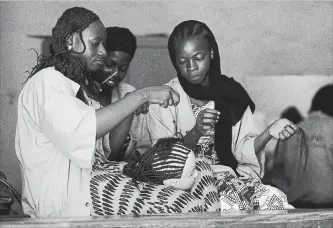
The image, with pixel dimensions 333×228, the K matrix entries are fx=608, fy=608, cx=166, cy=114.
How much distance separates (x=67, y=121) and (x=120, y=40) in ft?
4.65

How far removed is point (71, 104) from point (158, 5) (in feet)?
5.08

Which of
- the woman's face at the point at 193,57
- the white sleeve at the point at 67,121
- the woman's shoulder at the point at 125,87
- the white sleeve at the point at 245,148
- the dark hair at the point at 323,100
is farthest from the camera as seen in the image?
the dark hair at the point at 323,100

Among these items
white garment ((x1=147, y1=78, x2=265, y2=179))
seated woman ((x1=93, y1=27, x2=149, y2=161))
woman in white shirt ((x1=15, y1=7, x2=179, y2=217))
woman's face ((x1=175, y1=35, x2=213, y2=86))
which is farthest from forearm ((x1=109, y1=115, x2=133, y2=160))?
woman in white shirt ((x1=15, y1=7, x2=179, y2=217))

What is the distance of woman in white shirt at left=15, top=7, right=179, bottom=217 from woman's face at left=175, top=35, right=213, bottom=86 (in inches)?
35.0

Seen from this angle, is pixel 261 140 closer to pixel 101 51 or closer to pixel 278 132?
pixel 278 132

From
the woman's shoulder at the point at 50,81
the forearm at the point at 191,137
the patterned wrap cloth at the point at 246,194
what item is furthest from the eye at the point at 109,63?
the woman's shoulder at the point at 50,81

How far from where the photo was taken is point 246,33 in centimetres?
385

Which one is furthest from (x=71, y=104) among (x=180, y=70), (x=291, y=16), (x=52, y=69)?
(x=291, y=16)

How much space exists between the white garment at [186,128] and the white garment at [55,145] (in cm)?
100

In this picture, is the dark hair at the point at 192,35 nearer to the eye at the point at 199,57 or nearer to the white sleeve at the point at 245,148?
the eye at the point at 199,57

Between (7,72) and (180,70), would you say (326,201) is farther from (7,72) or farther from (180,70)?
(7,72)

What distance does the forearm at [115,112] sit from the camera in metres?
2.43

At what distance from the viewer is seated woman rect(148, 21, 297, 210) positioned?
3357mm

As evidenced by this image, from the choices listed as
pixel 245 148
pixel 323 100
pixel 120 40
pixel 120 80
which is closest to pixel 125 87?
pixel 120 80
